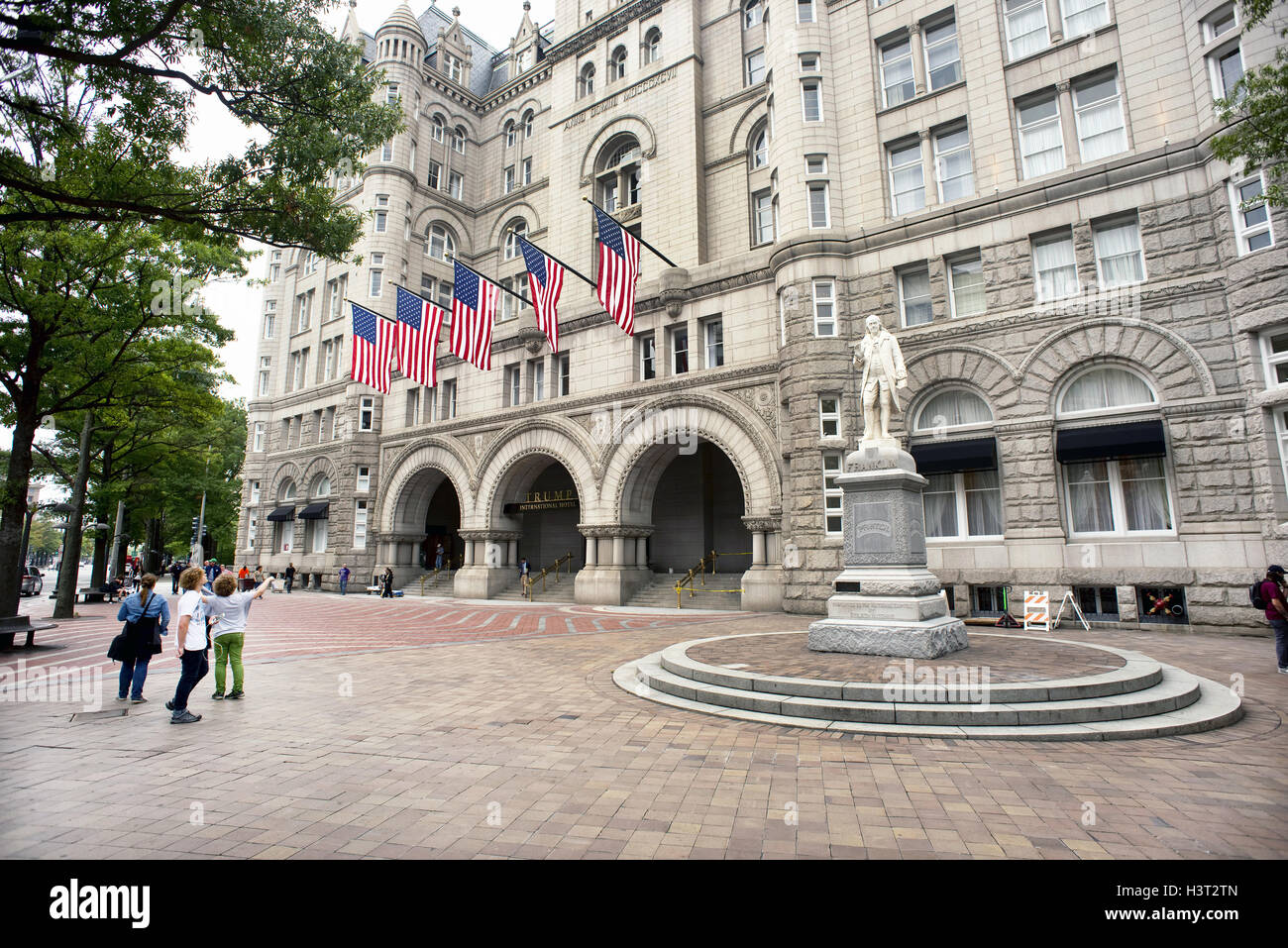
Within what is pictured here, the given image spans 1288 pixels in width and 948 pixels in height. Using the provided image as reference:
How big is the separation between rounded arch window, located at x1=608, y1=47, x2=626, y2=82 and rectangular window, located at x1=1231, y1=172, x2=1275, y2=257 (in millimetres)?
26730

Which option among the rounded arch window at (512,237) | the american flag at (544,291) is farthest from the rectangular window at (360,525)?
the american flag at (544,291)

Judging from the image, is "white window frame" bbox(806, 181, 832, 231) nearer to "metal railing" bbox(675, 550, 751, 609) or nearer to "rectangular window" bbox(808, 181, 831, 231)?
"rectangular window" bbox(808, 181, 831, 231)

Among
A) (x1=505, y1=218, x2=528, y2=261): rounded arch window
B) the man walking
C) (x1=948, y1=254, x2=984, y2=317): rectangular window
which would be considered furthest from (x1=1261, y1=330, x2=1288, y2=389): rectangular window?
(x1=505, y1=218, x2=528, y2=261): rounded arch window

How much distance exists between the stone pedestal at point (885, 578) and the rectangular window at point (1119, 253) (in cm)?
1081

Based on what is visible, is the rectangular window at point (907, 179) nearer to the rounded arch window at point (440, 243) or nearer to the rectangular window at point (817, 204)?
the rectangular window at point (817, 204)

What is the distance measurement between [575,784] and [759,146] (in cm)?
2944

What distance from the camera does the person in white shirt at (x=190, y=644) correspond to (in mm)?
7211

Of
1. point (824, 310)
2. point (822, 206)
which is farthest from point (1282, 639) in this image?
point (822, 206)

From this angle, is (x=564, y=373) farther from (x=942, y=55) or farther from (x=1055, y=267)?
(x=1055, y=267)

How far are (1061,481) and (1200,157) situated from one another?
28.1ft

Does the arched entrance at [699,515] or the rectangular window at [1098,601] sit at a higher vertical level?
the arched entrance at [699,515]

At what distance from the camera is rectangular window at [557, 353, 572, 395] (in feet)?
93.4

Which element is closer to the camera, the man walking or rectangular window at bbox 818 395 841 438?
the man walking

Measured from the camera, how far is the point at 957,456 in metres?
17.8
